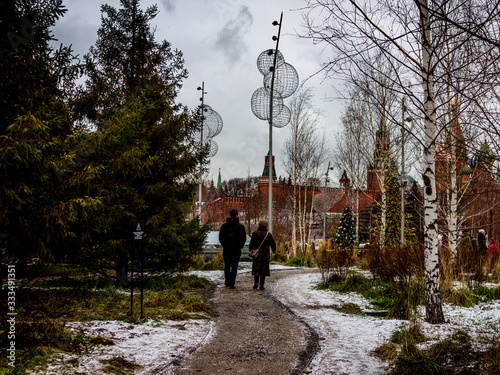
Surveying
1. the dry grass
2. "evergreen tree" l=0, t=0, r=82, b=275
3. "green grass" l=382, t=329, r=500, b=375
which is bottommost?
the dry grass

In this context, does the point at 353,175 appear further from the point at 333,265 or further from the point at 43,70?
the point at 43,70

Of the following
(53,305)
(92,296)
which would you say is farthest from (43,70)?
(92,296)

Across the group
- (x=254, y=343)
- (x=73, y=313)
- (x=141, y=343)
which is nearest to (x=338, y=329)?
(x=254, y=343)

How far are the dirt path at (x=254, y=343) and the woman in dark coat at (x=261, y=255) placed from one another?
1716 millimetres

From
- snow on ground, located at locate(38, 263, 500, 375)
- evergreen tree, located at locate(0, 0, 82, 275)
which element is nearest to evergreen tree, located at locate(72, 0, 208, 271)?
evergreen tree, located at locate(0, 0, 82, 275)

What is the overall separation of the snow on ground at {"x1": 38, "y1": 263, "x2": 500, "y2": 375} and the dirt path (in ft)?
0.56

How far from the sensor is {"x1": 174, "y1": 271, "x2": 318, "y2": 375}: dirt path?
15.8 feet

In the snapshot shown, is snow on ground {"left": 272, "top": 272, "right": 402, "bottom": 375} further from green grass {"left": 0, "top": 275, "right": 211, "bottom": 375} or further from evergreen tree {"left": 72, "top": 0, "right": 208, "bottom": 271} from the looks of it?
evergreen tree {"left": 72, "top": 0, "right": 208, "bottom": 271}

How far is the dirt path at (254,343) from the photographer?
4.82 meters

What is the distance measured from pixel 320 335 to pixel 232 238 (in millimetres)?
4730

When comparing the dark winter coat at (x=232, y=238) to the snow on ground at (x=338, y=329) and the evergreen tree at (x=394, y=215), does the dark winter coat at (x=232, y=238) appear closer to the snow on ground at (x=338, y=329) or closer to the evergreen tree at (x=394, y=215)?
the snow on ground at (x=338, y=329)

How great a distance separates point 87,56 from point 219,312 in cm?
843

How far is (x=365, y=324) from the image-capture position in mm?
7152

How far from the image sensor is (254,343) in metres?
5.82
